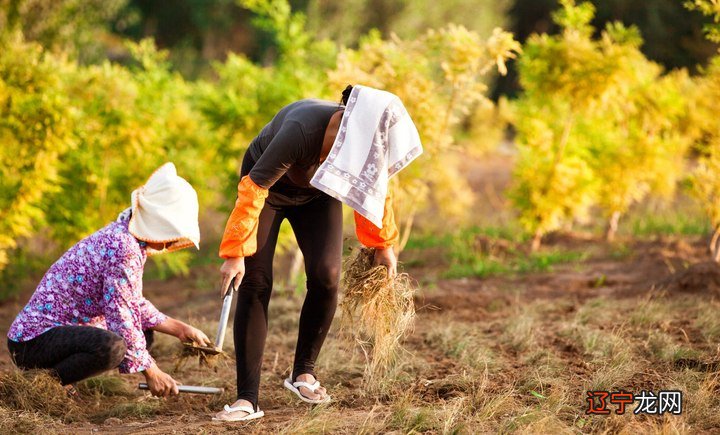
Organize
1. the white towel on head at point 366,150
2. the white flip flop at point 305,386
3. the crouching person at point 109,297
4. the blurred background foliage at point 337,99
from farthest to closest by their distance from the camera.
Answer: the blurred background foliage at point 337,99 < the white flip flop at point 305,386 < the crouching person at point 109,297 < the white towel on head at point 366,150

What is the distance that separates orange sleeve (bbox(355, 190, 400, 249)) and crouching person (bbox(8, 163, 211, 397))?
75 centimetres

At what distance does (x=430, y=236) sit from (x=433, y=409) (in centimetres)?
676

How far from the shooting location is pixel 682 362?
13.0 ft

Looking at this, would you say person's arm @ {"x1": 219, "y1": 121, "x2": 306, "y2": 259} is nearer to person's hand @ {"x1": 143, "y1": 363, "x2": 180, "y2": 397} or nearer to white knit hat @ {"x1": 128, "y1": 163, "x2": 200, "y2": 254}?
white knit hat @ {"x1": 128, "y1": 163, "x2": 200, "y2": 254}

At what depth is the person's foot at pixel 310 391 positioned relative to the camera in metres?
3.60

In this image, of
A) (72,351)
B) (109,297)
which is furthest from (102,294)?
(72,351)

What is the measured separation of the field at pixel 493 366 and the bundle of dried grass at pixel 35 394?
1 cm

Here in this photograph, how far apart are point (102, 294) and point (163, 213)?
1.63ft

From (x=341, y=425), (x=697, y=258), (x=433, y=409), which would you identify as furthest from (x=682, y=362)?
(x=697, y=258)

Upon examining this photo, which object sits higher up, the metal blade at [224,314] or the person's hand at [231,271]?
the person's hand at [231,271]

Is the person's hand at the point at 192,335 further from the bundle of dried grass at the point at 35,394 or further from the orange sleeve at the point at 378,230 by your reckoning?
the orange sleeve at the point at 378,230

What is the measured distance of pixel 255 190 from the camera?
10.5 feet

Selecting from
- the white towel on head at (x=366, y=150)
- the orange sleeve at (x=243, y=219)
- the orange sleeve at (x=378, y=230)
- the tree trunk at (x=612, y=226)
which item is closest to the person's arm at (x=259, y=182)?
the orange sleeve at (x=243, y=219)

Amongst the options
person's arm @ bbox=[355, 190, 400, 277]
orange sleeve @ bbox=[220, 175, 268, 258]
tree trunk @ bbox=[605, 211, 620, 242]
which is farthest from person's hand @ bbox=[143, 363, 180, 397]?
tree trunk @ bbox=[605, 211, 620, 242]
